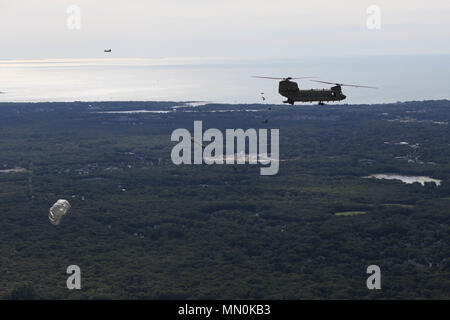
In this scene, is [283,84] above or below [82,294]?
above

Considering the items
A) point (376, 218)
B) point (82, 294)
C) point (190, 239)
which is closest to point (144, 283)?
point (82, 294)

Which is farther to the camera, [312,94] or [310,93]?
[312,94]

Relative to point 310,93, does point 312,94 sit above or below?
below
